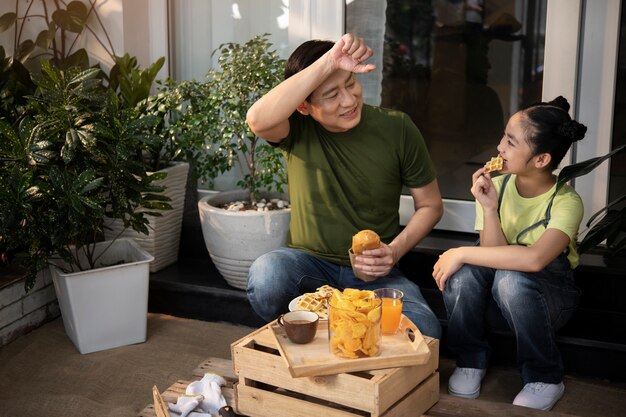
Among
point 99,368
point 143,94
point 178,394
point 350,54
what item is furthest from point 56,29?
point 178,394

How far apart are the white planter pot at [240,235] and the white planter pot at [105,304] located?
0.28 meters

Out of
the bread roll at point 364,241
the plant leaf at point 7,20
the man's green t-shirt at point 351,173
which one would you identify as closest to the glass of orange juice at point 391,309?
the bread roll at point 364,241

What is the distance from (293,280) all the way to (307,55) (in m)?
0.70

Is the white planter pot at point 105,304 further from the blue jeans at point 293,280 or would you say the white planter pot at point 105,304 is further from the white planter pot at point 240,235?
the blue jeans at point 293,280

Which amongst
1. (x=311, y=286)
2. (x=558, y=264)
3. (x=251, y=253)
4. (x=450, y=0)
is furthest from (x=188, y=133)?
(x=558, y=264)

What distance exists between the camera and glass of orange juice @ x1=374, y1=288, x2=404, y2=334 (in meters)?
2.10

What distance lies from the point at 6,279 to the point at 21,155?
595 millimetres

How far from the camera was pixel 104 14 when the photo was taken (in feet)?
12.3

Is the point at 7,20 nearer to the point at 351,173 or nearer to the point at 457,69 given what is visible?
the point at 351,173

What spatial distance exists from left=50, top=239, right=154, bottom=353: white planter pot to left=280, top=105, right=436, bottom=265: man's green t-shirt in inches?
28.3

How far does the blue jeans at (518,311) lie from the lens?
8.29ft

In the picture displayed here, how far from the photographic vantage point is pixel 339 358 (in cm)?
200

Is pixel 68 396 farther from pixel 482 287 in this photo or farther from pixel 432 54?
pixel 432 54

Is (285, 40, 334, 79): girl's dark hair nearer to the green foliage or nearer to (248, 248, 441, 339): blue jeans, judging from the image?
(248, 248, 441, 339): blue jeans
